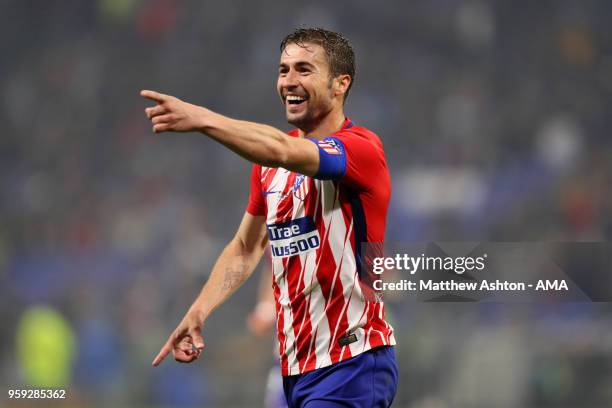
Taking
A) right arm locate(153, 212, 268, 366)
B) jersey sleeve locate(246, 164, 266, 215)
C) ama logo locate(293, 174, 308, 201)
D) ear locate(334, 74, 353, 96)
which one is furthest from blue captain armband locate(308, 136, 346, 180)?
right arm locate(153, 212, 268, 366)

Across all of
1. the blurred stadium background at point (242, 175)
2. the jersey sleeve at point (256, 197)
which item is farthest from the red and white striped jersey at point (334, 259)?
the blurred stadium background at point (242, 175)

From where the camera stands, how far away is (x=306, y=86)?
10.6ft

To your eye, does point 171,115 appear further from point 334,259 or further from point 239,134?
point 334,259

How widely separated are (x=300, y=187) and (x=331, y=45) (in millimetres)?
591

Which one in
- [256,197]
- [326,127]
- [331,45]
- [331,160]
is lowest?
[331,160]

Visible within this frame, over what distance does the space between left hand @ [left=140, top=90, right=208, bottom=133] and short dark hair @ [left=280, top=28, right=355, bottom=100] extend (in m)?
0.97

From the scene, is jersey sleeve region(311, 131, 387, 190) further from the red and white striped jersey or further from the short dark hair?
the short dark hair

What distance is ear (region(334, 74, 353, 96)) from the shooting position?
3333mm

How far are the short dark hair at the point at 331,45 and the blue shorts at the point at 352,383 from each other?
104cm

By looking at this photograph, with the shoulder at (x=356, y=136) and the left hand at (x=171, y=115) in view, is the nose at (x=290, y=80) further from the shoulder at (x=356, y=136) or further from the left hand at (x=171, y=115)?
the left hand at (x=171, y=115)

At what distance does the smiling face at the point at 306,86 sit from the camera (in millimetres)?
3238

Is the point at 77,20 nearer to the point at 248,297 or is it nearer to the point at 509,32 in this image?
the point at 248,297

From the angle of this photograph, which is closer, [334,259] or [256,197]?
[334,259]

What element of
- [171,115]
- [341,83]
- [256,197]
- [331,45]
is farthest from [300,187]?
[171,115]
